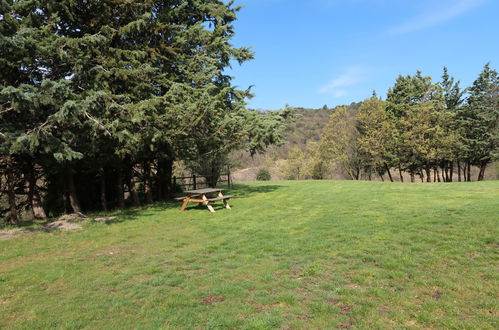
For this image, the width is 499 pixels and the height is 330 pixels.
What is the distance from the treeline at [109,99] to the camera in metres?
8.78

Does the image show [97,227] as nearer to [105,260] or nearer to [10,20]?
[105,260]

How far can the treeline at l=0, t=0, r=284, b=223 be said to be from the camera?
28.8 feet

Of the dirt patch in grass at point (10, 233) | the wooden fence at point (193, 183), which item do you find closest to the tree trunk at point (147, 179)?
the wooden fence at point (193, 183)

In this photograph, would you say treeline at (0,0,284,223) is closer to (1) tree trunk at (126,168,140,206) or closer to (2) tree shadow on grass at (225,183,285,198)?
(1) tree trunk at (126,168,140,206)

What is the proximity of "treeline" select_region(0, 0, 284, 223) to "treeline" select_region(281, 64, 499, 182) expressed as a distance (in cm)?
2160

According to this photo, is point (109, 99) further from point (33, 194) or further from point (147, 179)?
point (147, 179)

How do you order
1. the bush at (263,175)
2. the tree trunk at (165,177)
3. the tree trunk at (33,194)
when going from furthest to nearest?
1. the bush at (263,175)
2. the tree trunk at (165,177)
3. the tree trunk at (33,194)

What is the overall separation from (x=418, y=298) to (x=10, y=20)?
11602mm

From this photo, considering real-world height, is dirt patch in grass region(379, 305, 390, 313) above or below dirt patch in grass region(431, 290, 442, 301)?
below

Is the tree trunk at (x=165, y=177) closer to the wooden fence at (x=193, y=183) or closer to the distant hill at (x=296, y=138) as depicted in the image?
the wooden fence at (x=193, y=183)

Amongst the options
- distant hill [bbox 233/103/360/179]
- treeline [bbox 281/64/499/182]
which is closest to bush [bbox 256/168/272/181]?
distant hill [bbox 233/103/360/179]

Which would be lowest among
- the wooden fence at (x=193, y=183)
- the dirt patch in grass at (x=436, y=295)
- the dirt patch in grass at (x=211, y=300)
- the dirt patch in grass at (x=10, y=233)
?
the dirt patch in grass at (x=211, y=300)

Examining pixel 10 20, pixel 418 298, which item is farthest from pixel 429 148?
pixel 10 20

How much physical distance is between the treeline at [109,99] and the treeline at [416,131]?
850 inches
